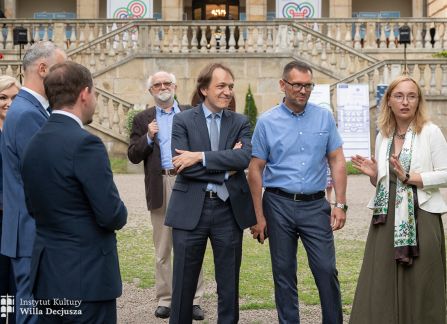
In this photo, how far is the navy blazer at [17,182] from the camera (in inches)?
172

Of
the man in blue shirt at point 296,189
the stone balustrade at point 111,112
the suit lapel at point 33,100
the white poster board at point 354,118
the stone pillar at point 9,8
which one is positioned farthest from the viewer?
the stone pillar at point 9,8

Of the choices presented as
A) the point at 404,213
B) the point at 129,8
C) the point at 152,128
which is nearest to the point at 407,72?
the point at 129,8

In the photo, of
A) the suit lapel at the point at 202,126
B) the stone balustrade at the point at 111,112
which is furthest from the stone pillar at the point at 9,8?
the suit lapel at the point at 202,126

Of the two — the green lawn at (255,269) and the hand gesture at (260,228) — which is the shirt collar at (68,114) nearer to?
the hand gesture at (260,228)

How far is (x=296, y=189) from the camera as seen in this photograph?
529cm

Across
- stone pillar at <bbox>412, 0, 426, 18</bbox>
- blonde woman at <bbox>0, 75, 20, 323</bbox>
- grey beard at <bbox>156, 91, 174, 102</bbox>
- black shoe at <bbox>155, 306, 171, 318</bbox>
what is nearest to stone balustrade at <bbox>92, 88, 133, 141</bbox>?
grey beard at <bbox>156, 91, 174, 102</bbox>

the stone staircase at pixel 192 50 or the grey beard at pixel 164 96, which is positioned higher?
the stone staircase at pixel 192 50

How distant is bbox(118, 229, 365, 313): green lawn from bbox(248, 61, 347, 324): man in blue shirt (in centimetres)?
146

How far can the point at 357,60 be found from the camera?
21.3 m

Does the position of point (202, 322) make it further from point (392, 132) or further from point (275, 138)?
point (392, 132)

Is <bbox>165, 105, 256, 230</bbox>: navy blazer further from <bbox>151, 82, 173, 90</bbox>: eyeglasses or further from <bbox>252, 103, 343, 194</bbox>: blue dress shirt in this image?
<bbox>151, 82, 173, 90</bbox>: eyeglasses

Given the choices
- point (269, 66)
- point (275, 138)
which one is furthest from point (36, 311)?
point (269, 66)

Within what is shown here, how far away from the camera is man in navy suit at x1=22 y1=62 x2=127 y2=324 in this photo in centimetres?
359

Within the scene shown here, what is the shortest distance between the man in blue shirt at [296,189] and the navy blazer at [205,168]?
19cm
